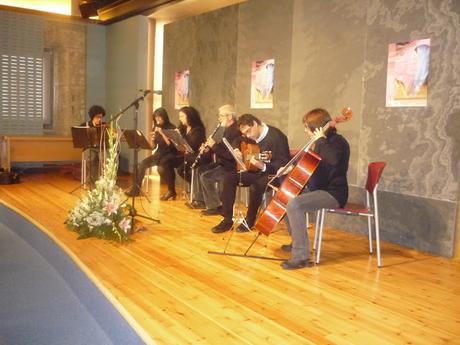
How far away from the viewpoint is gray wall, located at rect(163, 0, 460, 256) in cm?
375

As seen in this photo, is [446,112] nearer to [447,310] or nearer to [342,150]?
[342,150]

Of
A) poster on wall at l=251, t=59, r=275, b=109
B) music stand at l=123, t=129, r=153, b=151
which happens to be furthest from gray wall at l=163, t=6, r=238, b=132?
music stand at l=123, t=129, r=153, b=151

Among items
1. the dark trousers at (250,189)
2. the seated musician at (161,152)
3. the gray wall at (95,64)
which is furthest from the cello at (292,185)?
the gray wall at (95,64)

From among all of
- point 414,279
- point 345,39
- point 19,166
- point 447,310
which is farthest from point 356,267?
point 19,166

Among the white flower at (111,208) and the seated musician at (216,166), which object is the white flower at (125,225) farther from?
the seated musician at (216,166)

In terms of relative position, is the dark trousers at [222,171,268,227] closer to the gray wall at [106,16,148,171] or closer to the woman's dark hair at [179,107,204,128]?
the woman's dark hair at [179,107,204,128]

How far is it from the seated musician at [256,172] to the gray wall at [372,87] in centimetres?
82

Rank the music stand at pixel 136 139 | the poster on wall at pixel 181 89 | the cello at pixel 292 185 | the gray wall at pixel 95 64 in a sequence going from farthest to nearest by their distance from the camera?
1. the gray wall at pixel 95 64
2. the poster on wall at pixel 181 89
3. the music stand at pixel 136 139
4. the cello at pixel 292 185

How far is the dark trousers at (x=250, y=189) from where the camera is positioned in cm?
425

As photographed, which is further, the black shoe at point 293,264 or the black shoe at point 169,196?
the black shoe at point 169,196

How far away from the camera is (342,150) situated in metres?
3.37

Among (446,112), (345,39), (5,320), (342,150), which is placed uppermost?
(345,39)

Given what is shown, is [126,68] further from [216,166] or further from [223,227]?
[223,227]

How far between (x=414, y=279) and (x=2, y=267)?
287 cm
